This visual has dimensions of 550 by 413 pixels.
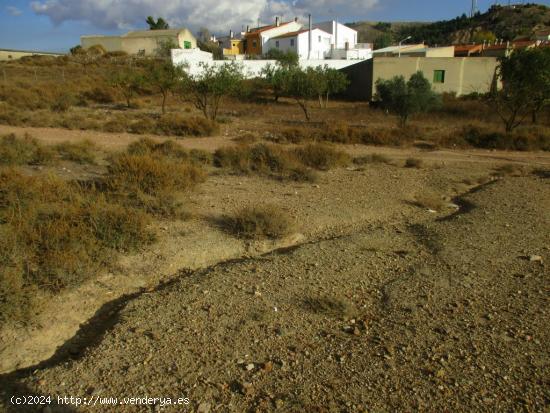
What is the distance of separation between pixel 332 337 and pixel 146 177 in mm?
5162

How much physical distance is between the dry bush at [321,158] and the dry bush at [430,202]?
9.69 feet

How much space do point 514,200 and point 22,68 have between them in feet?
141

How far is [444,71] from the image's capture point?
32094 mm

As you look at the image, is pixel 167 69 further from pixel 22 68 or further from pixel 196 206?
pixel 22 68

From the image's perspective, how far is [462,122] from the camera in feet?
71.7

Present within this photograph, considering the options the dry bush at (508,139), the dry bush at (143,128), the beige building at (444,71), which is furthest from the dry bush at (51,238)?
the beige building at (444,71)

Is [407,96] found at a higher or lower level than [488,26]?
lower

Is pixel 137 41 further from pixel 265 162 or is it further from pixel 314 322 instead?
pixel 314 322

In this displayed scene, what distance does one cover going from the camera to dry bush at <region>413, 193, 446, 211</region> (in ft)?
26.7

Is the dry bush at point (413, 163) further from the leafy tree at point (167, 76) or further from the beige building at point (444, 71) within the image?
the beige building at point (444, 71)

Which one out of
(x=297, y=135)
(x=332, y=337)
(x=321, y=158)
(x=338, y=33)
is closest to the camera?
(x=332, y=337)

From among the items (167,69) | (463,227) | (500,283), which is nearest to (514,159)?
(463,227)

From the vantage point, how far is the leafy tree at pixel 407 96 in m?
18.5

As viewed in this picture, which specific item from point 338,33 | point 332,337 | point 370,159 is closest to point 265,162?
point 370,159
